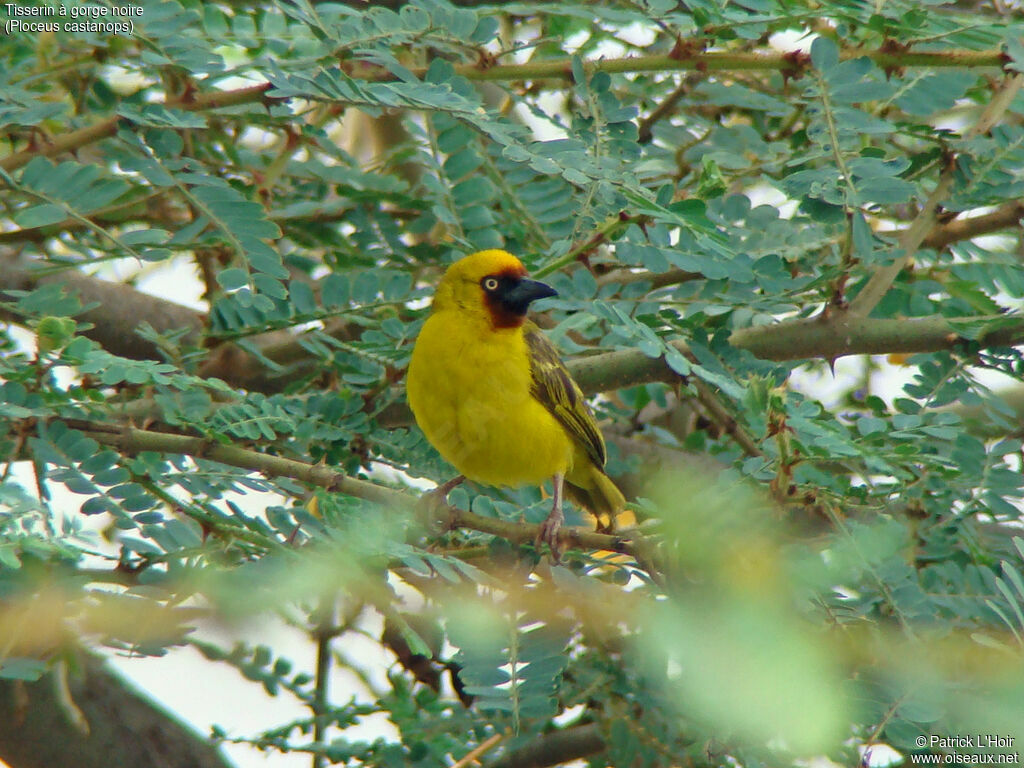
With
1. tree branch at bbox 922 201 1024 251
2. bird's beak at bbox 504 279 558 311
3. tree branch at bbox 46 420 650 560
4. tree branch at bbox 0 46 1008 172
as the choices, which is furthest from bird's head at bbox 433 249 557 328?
tree branch at bbox 922 201 1024 251

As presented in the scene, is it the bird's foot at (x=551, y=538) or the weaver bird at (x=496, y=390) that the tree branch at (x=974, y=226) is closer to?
the weaver bird at (x=496, y=390)

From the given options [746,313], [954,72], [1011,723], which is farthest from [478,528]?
[954,72]

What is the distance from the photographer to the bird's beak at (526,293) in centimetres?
268

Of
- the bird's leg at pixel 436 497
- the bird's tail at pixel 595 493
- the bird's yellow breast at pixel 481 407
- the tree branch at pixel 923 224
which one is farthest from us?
the bird's tail at pixel 595 493

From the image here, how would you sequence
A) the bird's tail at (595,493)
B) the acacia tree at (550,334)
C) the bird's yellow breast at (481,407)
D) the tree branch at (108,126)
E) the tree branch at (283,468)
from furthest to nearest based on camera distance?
the bird's tail at (595,493)
the bird's yellow breast at (481,407)
the tree branch at (108,126)
the tree branch at (283,468)
the acacia tree at (550,334)

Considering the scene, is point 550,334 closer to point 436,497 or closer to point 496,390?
point 496,390

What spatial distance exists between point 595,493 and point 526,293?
0.87m

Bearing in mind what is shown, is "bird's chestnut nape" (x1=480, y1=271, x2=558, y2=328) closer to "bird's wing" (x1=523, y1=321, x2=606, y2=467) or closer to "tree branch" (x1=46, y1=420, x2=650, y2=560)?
"bird's wing" (x1=523, y1=321, x2=606, y2=467)

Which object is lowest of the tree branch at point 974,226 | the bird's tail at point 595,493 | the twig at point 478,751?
the bird's tail at point 595,493

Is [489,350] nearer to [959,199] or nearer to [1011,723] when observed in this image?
[959,199]

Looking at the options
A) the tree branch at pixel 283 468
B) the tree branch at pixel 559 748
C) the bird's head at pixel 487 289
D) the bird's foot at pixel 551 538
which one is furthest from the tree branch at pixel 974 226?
the tree branch at pixel 559 748

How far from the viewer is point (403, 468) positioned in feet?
9.23

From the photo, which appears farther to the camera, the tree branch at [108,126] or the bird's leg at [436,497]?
the tree branch at [108,126]

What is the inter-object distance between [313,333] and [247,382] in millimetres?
509
